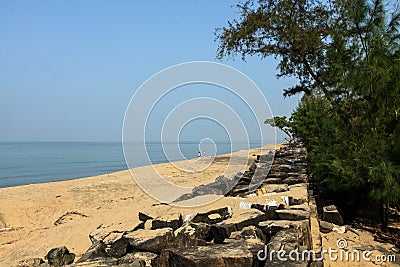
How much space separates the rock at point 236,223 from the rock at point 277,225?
0.13 m

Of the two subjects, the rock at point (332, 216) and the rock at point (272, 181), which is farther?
the rock at point (272, 181)

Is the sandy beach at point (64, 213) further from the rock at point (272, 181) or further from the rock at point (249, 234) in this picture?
the rock at point (272, 181)

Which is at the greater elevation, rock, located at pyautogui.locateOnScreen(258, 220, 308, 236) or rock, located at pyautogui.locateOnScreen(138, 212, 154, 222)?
rock, located at pyautogui.locateOnScreen(258, 220, 308, 236)

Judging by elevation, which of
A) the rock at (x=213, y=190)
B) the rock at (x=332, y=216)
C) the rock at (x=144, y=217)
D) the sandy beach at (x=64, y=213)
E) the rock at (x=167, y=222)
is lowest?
the sandy beach at (x=64, y=213)

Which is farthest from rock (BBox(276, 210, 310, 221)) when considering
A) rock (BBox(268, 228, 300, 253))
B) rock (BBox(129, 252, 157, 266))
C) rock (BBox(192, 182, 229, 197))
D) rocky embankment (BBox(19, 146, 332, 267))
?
rock (BBox(192, 182, 229, 197))

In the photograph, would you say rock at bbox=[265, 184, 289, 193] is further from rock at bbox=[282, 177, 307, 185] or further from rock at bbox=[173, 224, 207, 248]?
rock at bbox=[173, 224, 207, 248]

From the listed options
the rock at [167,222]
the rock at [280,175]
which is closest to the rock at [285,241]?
the rock at [167,222]

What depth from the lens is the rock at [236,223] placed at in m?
3.35

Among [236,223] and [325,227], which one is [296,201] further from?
[236,223]

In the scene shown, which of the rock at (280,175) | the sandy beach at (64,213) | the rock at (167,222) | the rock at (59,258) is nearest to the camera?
the rock at (167,222)

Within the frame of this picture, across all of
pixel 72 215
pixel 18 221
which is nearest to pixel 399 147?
pixel 72 215

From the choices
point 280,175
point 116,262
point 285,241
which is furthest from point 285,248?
point 280,175

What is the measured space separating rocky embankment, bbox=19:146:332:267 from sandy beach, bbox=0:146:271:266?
0.46 m

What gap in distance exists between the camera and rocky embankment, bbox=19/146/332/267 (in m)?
2.62
